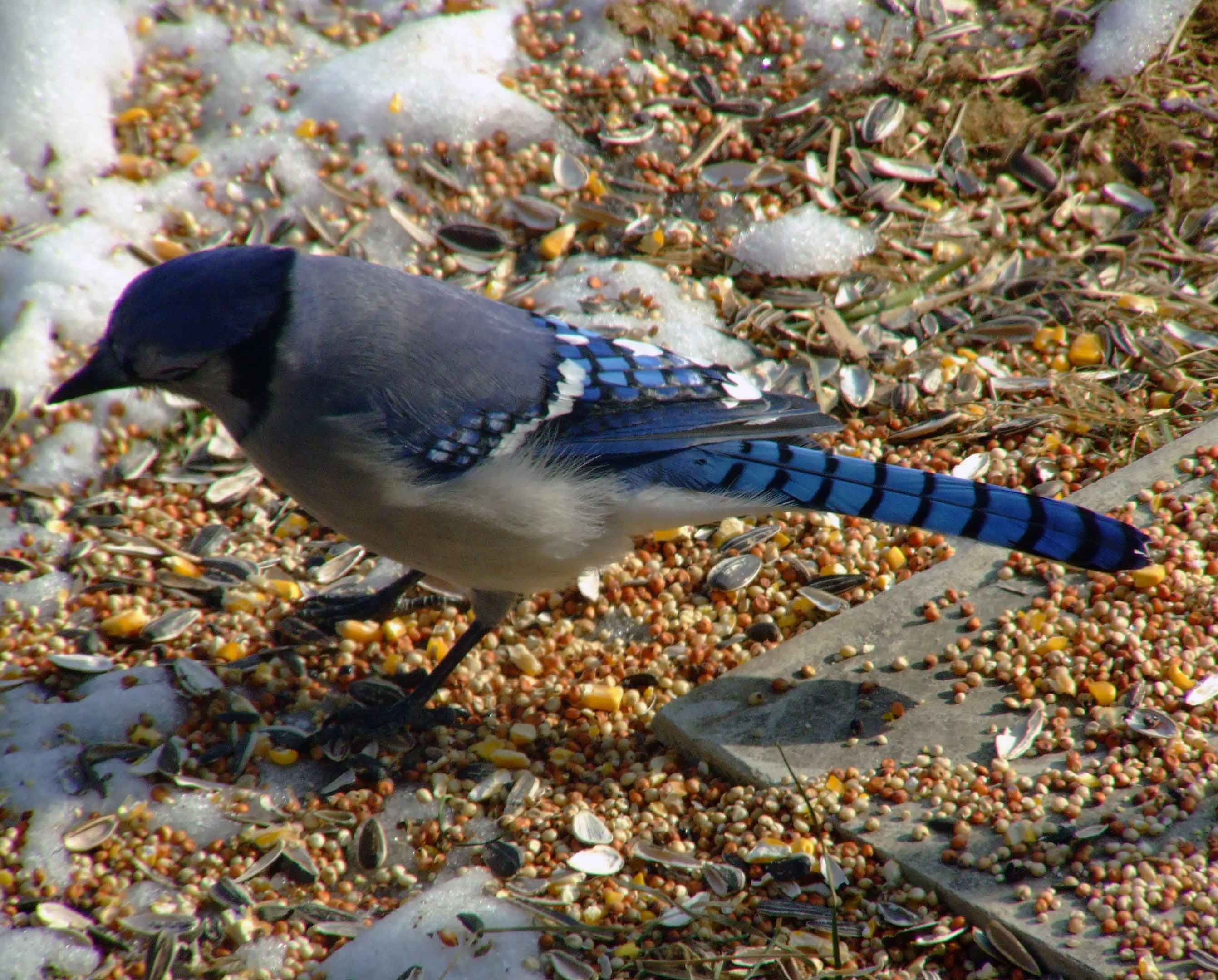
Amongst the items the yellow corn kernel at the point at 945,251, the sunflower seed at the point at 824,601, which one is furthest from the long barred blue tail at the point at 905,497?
the yellow corn kernel at the point at 945,251

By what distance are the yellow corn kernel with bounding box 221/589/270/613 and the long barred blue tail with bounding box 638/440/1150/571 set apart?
1.20 meters

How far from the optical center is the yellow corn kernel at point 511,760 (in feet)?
10.3

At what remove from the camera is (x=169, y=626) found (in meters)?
3.42

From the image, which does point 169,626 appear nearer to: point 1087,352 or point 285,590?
point 285,590

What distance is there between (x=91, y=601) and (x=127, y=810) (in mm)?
789

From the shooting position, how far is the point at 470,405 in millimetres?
3018

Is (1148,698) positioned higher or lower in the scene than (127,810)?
higher

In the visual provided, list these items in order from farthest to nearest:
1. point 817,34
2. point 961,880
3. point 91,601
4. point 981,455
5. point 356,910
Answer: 1. point 817,34
2. point 981,455
3. point 91,601
4. point 356,910
5. point 961,880

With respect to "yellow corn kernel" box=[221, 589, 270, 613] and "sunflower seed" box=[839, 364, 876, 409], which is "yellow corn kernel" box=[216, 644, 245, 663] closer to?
"yellow corn kernel" box=[221, 589, 270, 613]

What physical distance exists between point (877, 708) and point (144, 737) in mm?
1824

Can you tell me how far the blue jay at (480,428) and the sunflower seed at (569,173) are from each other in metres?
1.32

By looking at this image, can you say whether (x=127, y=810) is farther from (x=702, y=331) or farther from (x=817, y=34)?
(x=817, y=34)

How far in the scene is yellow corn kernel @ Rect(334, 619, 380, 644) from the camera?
3502mm

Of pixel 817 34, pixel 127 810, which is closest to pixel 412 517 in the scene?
pixel 127 810
